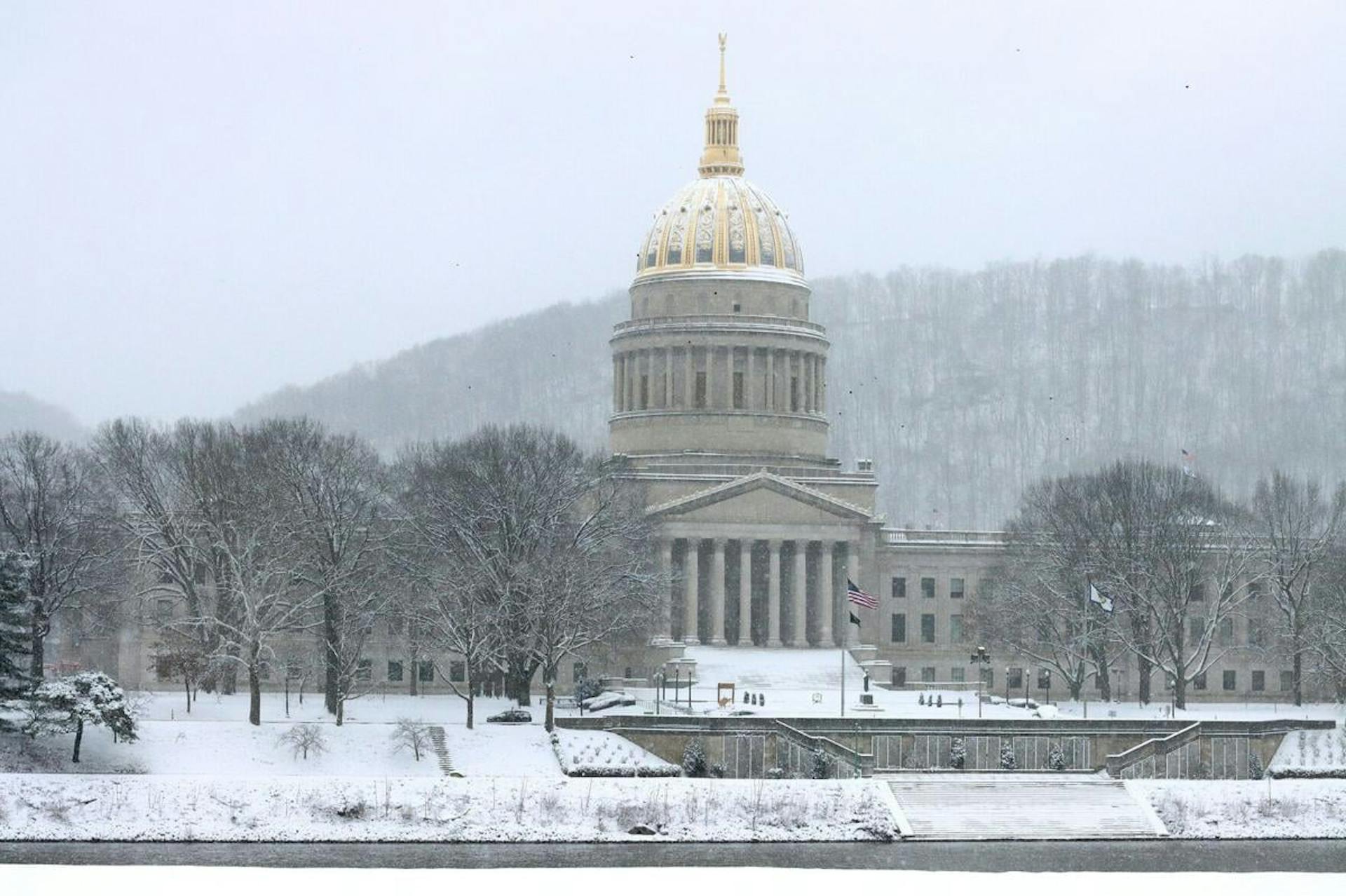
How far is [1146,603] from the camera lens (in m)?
124

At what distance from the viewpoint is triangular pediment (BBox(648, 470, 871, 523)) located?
142m

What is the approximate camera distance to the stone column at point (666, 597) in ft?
434

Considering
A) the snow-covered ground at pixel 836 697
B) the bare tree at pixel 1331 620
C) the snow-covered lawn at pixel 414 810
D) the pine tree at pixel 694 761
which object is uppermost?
the bare tree at pixel 1331 620

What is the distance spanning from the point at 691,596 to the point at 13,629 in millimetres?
48673

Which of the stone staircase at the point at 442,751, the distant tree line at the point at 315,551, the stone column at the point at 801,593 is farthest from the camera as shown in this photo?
the stone column at the point at 801,593

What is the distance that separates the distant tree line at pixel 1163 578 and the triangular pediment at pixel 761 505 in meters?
9.40

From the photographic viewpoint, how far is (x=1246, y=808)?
90.8 meters

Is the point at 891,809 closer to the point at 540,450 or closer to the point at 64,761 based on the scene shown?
the point at 64,761

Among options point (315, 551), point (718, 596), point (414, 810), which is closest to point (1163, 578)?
point (718, 596)

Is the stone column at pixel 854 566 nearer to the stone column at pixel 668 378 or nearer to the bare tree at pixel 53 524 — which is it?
the stone column at pixel 668 378

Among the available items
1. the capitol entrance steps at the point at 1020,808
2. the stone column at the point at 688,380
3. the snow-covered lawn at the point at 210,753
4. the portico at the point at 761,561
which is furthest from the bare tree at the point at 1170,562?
the snow-covered lawn at the point at 210,753

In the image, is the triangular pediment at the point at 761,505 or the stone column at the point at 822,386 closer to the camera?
the triangular pediment at the point at 761,505

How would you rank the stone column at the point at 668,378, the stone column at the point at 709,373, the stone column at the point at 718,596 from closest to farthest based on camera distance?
the stone column at the point at 718,596
the stone column at the point at 709,373
the stone column at the point at 668,378

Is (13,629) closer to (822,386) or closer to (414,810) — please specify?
(414,810)
